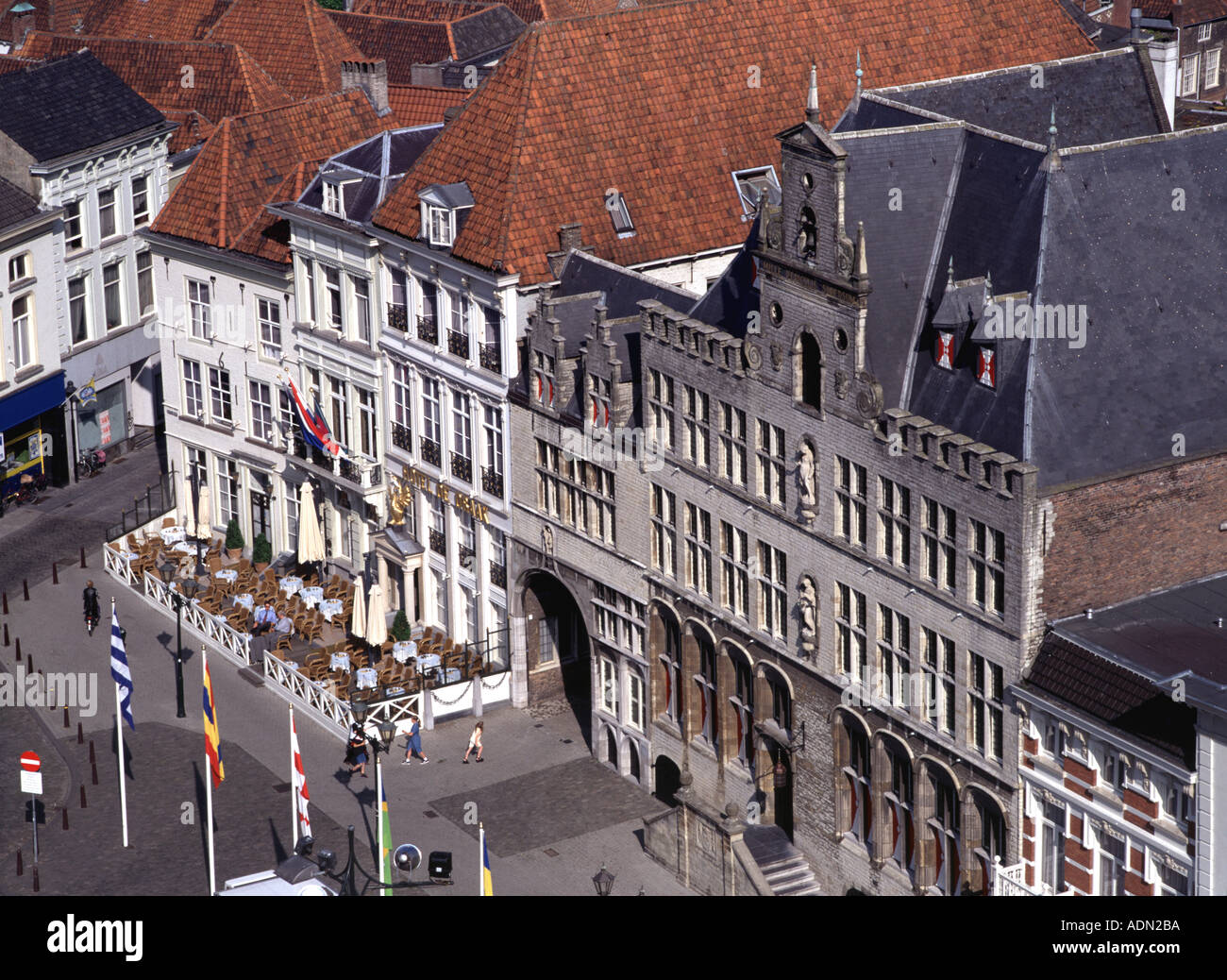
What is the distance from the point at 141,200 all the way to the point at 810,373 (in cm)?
4660

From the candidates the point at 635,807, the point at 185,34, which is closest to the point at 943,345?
the point at 635,807

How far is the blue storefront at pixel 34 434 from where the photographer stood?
296 ft

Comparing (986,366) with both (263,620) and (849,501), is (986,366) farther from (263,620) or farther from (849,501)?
(263,620)

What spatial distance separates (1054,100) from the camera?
65.1 metres

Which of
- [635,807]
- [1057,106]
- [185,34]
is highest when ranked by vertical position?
[185,34]

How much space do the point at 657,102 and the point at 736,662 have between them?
1977cm

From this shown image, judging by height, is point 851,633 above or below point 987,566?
above

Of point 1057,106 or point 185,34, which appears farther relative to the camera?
point 185,34

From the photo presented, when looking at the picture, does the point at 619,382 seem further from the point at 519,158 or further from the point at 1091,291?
the point at 1091,291

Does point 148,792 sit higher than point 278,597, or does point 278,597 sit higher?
point 278,597

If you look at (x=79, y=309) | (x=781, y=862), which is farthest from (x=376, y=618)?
(x=79, y=309)

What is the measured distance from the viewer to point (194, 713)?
75188mm

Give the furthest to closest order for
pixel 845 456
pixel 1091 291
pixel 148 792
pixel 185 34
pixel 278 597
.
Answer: pixel 185 34 → pixel 278 597 → pixel 148 792 → pixel 845 456 → pixel 1091 291

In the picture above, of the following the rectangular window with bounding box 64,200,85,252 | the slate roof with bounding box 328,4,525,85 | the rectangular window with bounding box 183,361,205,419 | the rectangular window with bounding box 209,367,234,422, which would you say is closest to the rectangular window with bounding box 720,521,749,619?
the rectangular window with bounding box 209,367,234,422
